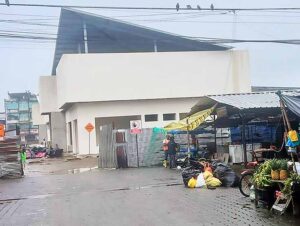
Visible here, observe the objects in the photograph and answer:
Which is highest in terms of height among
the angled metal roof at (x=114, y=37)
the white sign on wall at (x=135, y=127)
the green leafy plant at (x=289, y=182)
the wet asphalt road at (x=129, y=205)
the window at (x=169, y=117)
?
the angled metal roof at (x=114, y=37)

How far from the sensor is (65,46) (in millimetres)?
47312

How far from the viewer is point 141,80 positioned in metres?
39.7

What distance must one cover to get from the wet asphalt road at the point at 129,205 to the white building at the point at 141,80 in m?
20.7

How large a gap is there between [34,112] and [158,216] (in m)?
69.4

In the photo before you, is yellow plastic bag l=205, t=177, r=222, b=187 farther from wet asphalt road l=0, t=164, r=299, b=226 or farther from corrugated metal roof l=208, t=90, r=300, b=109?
corrugated metal roof l=208, t=90, r=300, b=109

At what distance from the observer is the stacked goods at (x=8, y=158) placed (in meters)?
23.0

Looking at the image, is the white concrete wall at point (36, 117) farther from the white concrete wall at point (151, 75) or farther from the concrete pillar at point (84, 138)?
the concrete pillar at point (84, 138)

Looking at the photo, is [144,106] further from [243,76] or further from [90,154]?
[243,76]

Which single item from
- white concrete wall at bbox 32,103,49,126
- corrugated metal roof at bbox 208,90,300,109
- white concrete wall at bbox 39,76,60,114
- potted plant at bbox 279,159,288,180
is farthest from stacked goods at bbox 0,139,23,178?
white concrete wall at bbox 32,103,49,126

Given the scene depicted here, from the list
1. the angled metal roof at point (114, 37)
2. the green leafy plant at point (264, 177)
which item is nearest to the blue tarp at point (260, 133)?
the green leafy plant at point (264, 177)

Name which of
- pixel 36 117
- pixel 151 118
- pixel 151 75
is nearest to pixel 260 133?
pixel 151 75

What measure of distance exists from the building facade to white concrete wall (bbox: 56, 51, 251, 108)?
51390mm

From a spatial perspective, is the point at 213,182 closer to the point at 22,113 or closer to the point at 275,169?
the point at 275,169

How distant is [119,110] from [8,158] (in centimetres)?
1754
